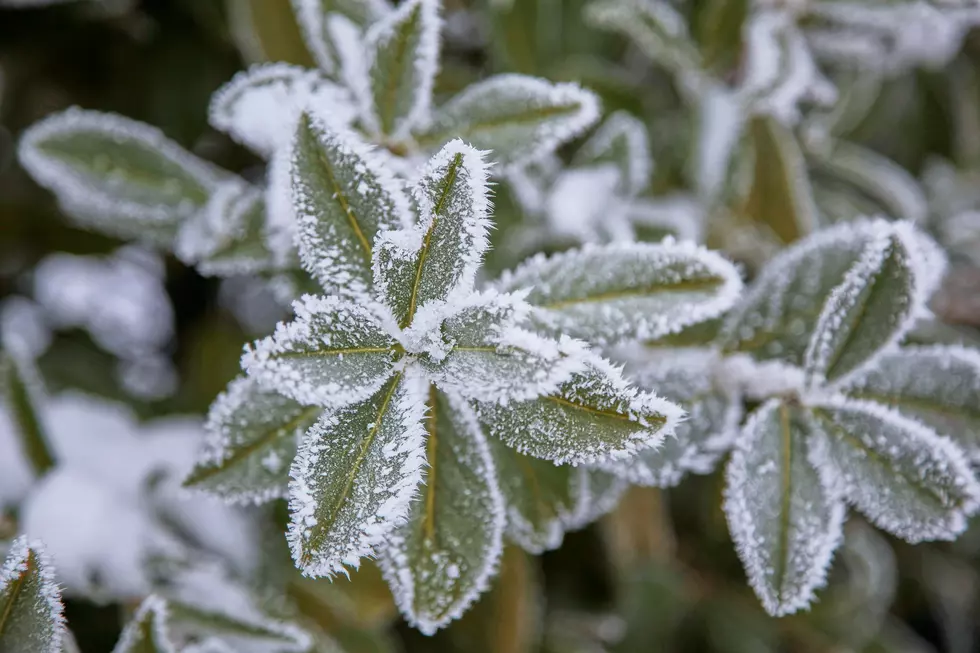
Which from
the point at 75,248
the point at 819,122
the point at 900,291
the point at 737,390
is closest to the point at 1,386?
the point at 75,248

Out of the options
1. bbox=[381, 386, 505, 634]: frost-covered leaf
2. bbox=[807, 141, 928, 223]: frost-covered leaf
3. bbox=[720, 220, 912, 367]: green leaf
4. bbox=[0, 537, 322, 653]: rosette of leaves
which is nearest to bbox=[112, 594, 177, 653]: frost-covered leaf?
bbox=[0, 537, 322, 653]: rosette of leaves

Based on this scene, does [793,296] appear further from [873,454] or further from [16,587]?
[16,587]


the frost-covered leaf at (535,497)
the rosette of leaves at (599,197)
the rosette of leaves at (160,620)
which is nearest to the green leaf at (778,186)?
the rosette of leaves at (599,197)

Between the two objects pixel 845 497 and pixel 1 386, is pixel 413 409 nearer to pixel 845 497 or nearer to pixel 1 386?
pixel 845 497

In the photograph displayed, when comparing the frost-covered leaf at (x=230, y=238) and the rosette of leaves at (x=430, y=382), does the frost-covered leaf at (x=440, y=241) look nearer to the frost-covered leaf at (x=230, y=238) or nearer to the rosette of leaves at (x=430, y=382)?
the rosette of leaves at (x=430, y=382)

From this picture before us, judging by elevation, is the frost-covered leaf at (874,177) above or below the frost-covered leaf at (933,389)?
below
